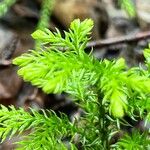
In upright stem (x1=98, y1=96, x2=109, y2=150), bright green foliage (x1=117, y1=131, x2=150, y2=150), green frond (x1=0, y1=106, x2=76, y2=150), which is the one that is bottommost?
bright green foliage (x1=117, y1=131, x2=150, y2=150)

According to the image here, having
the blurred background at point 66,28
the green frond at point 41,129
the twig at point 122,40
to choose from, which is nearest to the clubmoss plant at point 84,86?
the green frond at point 41,129

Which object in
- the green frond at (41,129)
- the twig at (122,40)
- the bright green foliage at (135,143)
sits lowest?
the twig at (122,40)

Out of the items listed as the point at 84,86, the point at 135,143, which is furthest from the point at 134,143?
the point at 84,86

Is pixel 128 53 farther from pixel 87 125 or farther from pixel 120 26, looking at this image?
pixel 87 125

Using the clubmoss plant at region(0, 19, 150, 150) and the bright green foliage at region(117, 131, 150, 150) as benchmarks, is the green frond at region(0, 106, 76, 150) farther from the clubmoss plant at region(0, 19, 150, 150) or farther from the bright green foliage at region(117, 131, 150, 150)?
the bright green foliage at region(117, 131, 150, 150)

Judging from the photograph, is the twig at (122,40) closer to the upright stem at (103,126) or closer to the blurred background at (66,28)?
the blurred background at (66,28)

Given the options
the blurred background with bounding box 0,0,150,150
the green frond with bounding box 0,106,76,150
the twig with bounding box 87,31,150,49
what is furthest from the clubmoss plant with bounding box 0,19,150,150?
the twig with bounding box 87,31,150,49

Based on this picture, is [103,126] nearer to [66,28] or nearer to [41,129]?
[41,129]
